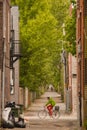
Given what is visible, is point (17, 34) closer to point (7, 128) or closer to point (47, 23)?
point (47, 23)

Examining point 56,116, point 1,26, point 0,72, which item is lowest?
point 56,116

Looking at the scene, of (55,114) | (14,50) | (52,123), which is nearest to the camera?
(52,123)

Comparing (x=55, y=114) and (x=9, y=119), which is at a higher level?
(x=9, y=119)

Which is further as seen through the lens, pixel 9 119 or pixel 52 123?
pixel 52 123

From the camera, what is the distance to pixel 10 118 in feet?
99.8

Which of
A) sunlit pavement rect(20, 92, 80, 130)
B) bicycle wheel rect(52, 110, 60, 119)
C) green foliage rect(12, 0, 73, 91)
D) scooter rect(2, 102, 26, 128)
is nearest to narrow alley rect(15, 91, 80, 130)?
sunlit pavement rect(20, 92, 80, 130)

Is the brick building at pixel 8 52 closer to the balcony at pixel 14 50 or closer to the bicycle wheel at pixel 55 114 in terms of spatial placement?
the balcony at pixel 14 50

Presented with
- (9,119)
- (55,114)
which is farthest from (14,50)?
(9,119)

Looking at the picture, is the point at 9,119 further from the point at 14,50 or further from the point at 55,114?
the point at 55,114

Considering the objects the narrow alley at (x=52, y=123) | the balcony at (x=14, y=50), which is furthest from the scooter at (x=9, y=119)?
the balcony at (x=14, y=50)

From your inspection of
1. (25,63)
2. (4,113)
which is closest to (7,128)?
(4,113)

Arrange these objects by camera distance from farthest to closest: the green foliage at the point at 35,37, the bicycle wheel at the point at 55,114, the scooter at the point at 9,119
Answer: the green foliage at the point at 35,37 < the bicycle wheel at the point at 55,114 < the scooter at the point at 9,119

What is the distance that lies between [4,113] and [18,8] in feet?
64.8

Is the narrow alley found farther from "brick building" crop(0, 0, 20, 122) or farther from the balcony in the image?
the balcony
